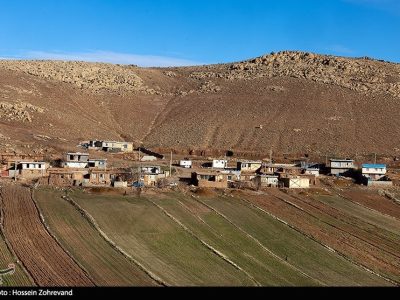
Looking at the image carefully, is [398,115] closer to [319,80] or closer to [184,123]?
[319,80]

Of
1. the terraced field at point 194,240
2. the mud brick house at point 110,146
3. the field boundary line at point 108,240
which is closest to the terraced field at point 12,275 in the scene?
the terraced field at point 194,240

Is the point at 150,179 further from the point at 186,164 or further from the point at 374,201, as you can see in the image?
the point at 374,201

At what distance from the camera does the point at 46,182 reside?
2045 inches

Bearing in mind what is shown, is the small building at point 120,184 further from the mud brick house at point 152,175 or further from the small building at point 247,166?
the small building at point 247,166

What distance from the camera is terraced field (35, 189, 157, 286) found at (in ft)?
93.3

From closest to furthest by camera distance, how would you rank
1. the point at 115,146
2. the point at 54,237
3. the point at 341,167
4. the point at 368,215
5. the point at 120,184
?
the point at 54,237 → the point at 368,215 → the point at 120,184 → the point at 341,167 → the point at 115,146

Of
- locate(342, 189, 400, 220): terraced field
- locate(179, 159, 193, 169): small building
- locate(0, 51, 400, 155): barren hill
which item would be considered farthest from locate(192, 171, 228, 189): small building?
locate(0, 51, 400, 155): barren hill

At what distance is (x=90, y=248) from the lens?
107 feet

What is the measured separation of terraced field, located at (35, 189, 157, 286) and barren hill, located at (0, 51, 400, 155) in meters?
30.5

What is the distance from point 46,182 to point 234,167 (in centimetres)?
2321

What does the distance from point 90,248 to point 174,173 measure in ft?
98.3

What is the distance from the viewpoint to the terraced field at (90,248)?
28.4m

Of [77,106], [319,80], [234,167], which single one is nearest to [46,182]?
[234,167]

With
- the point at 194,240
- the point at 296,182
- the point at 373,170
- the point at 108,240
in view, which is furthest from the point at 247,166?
the point at 108,240
